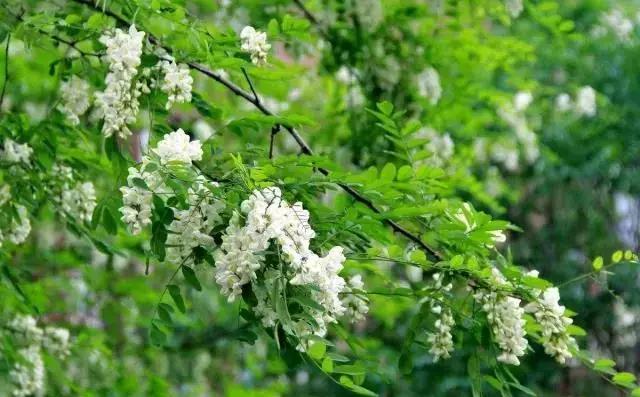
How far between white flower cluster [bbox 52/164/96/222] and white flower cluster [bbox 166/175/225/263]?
2.88ft

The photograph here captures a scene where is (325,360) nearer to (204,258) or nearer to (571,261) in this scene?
(204,258)

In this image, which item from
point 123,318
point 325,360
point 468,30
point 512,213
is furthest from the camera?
point 512,213

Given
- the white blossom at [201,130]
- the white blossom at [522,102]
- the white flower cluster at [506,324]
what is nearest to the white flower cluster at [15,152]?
the white flower cluster at [506,324]

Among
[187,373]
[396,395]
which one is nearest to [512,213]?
[396,395]

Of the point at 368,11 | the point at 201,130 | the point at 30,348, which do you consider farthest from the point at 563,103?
the point at 30,348

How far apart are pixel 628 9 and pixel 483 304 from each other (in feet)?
17.1

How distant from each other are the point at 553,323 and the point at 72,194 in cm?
137

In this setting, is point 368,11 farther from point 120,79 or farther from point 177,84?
point 120,79

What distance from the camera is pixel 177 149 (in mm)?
1939

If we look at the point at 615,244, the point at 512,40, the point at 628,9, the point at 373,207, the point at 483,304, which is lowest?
the point at 615,244

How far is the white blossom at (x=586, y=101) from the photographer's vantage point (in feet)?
20.6

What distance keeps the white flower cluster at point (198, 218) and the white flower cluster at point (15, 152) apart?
94 centimetres

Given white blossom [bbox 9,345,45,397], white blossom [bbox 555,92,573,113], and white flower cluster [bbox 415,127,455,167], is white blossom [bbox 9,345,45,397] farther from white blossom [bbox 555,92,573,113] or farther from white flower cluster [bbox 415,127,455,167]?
white blossom [bbox 555,92,573,113]

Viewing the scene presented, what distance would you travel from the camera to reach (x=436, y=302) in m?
2.33
